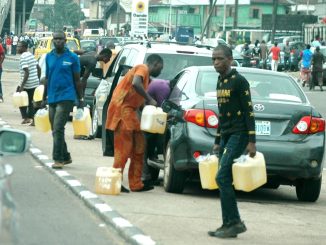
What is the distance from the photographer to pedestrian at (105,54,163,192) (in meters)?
13.3

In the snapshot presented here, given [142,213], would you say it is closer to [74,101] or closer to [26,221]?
[26,221]

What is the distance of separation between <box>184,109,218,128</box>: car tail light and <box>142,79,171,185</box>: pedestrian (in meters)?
1.17

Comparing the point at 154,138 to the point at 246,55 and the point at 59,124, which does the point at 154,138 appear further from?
the point at 246,55

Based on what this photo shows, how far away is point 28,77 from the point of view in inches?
920

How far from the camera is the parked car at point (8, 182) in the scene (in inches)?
240

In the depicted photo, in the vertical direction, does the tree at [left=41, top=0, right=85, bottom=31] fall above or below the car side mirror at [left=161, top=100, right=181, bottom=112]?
below

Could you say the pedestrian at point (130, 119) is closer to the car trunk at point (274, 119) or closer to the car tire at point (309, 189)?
the car trunk at point (274, 119)

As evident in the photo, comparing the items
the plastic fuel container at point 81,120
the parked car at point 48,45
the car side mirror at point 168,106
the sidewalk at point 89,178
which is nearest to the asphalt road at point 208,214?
the sidewalk at point 89,178

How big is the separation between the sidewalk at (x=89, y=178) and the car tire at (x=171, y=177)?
0.34 meters

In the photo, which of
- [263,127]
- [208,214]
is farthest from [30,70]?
[208,214]

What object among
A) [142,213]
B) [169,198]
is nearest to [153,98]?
[169,198]

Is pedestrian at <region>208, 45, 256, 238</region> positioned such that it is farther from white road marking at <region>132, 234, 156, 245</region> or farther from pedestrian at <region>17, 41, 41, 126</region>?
pedestrian at <region>17, 41, 41, 126</region>

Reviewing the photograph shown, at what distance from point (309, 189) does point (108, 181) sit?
2332mm

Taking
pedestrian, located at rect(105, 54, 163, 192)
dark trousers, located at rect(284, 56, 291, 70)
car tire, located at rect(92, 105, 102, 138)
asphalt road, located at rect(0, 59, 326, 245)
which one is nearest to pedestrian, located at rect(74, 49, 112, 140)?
car tire, located at rect(92, 105, 102, 138)
